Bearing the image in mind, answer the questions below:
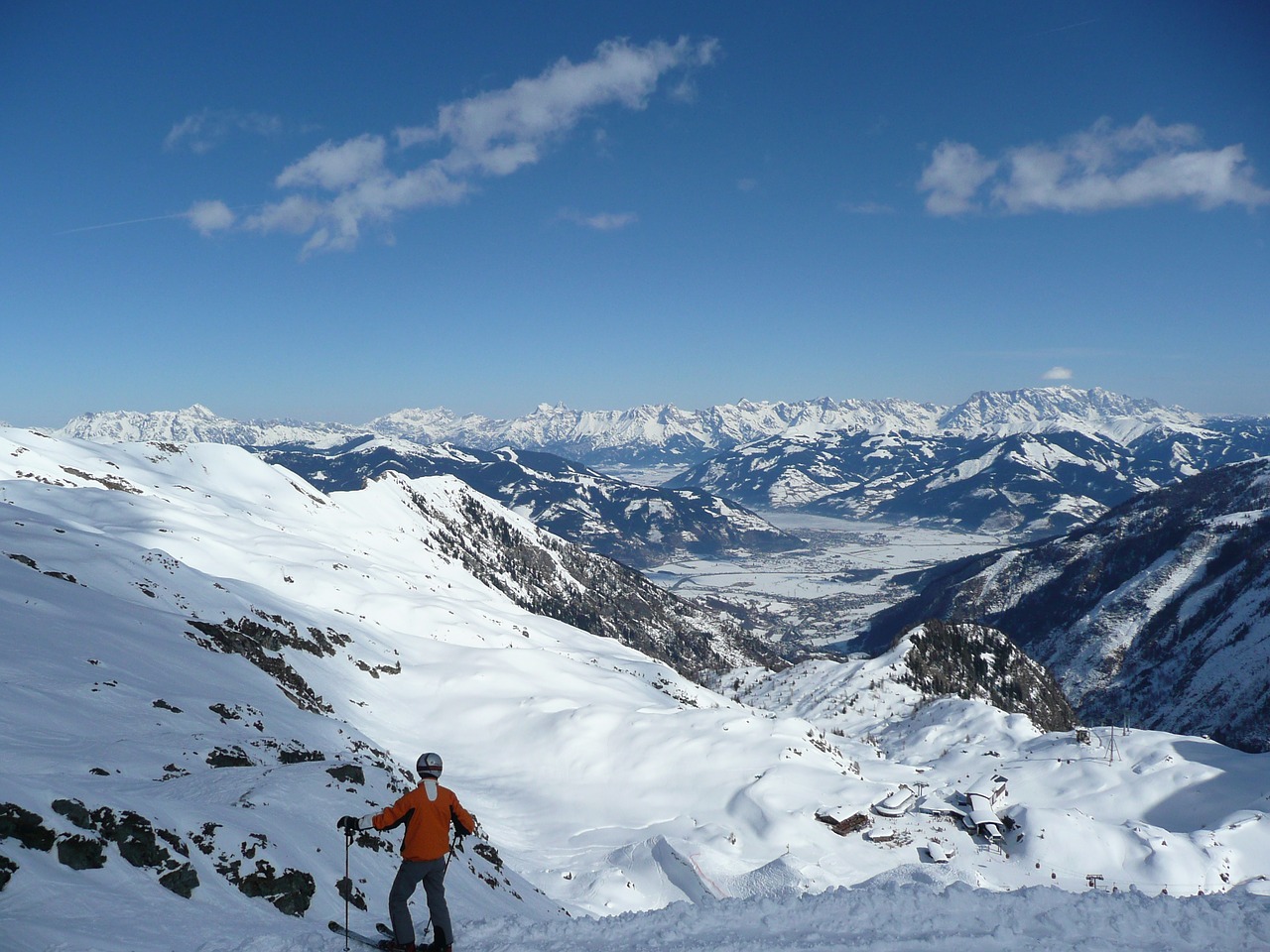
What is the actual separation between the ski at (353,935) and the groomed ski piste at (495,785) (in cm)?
52

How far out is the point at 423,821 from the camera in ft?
30.9

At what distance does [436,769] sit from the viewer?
31.0 ft

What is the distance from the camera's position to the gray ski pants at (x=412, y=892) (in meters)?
9.38

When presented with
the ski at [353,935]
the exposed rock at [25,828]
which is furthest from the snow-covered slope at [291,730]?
the ski at [353,935]

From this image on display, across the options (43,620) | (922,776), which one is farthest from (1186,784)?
(43,620)

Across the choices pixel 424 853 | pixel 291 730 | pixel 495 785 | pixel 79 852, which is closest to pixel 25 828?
pixel 79 852

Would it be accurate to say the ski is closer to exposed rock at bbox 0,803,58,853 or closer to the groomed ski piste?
the groomed ski piste

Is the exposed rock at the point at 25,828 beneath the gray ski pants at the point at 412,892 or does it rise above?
above

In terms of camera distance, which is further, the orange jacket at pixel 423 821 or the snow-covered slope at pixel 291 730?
the snow-covered slope at pixel 291 730

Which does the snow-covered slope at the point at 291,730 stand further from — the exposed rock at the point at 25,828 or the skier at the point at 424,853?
the skier at the point at 424,853

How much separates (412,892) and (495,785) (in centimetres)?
2687

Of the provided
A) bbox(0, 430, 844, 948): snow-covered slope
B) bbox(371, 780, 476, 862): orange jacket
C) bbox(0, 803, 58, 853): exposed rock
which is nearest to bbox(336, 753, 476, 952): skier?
bbox(371, 780, 476, 862): orange jacket

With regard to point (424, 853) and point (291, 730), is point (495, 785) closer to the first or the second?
point (291, 730)

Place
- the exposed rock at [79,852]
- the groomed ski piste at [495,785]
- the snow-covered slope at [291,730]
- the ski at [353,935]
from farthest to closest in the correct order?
the snow-covered slope at [291,730], the groomed ski piste at [495,785], the ski at [353,935], the exposed rock at [79,852]
